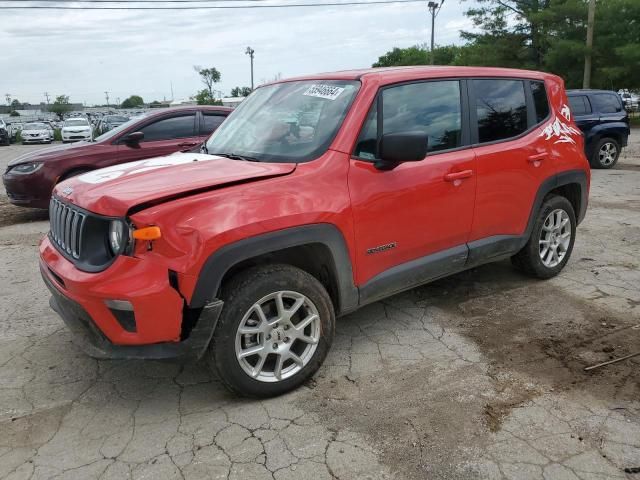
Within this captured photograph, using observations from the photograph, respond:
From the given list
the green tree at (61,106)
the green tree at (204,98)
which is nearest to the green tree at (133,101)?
→ the green tree at (61,106)

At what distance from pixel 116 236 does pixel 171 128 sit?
19.0ft

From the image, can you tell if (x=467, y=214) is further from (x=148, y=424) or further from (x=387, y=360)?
(x=148, y=424)

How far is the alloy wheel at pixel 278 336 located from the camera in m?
2.91

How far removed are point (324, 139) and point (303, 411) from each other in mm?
1616

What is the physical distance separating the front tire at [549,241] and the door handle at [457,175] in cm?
112

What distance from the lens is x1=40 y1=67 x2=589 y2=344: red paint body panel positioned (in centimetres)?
261

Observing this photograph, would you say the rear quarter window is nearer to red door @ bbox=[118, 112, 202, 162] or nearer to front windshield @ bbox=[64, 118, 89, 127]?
red door @ bbox=[118, 112, 202, 162]

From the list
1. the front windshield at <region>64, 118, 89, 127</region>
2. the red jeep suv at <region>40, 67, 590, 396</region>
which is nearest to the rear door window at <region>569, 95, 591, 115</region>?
the red jeep suv at <region>40, 67, 590, 396</region>

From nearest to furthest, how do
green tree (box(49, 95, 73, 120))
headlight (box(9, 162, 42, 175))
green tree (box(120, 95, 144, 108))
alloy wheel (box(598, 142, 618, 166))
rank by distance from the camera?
1. headlight (box(9, 162, 42, 175))
2. alloy wheel (box(598, 142, 618, 166))
3. green tree (box(49, 95, 73, 120))
4. green tree (box(120, 95, 144, 108))

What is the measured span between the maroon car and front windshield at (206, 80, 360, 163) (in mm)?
4153

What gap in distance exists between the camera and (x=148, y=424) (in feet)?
9.37

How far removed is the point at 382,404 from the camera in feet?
9.72

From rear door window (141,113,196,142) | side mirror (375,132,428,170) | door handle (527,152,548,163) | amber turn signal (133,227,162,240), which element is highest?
rear door window (141,113,196,142)

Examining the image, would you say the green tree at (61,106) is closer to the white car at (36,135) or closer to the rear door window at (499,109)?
the white car at (36,135)
